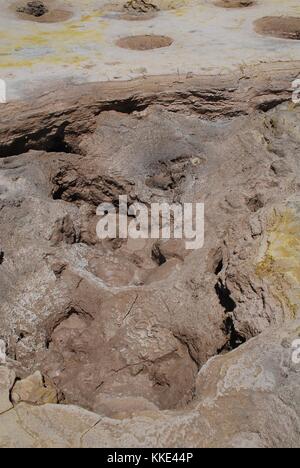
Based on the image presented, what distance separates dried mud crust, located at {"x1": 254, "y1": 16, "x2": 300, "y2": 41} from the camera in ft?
26.8

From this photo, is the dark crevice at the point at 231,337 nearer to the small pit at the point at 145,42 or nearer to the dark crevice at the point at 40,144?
the dark crevice at the point at 40,144

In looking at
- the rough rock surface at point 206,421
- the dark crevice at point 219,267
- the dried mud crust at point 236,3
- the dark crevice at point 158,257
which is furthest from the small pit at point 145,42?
the rough rock surface at point 206,421

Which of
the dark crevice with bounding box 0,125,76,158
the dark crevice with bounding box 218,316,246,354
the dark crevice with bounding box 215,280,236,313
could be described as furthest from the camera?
the dark crevice with bounding box 0,125,76,158

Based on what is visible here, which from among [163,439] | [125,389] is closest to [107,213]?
[125,389]

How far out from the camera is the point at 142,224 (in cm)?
605

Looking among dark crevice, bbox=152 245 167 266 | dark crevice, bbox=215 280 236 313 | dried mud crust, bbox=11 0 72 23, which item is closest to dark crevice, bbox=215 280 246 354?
dark crevice, bbox=215 280 236 313

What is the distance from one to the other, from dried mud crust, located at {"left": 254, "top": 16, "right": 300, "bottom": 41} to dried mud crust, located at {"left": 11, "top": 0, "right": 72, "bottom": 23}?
3051 mm

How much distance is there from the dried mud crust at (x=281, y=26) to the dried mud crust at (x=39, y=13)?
3051 millimetres

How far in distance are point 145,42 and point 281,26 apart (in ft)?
7.12

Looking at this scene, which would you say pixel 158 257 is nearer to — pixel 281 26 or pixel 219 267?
pixel 219 267

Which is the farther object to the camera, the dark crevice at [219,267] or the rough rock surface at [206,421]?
the dark crevice at [219,267]

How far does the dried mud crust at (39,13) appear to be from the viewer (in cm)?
869

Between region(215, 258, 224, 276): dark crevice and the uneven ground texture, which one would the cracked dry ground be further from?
the uneven ground texture

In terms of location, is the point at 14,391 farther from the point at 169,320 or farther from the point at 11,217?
the point at 11,217
